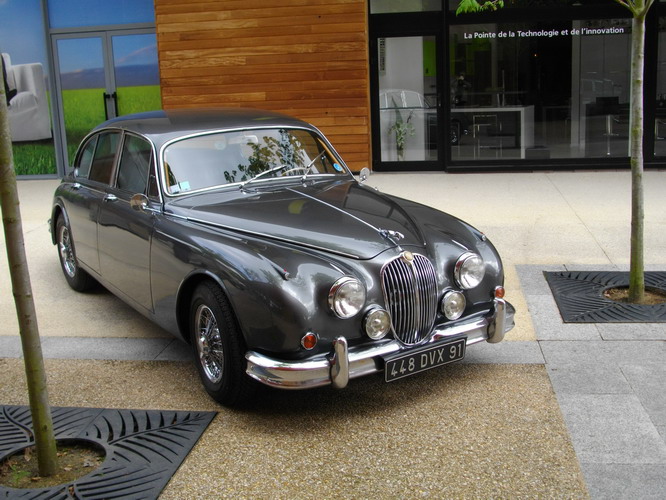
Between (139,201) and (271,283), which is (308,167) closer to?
(139,201)

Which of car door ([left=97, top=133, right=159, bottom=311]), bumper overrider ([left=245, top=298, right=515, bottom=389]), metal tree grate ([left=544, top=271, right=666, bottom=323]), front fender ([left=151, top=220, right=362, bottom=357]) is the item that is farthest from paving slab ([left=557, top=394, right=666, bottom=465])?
car door ([left=97, top=133, right=159, bottom=311])

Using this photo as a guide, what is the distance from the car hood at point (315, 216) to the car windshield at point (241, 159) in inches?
5.6

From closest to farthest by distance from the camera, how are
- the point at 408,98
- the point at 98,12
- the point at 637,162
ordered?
the point at 637,162 < the point at 408,98 < the point at 98,12

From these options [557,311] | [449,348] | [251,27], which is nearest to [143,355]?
[449,348]

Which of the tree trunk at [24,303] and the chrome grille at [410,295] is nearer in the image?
the tree trunk at [24,303]

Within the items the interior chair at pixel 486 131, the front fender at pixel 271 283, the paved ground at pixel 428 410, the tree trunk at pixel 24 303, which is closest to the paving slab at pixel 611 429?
the paved ground at pixel 428 410

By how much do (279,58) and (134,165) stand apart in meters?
7.31

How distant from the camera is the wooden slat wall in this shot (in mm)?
12805

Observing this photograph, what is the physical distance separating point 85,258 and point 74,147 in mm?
8277

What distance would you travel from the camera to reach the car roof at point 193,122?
19.5ft

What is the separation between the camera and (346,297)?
445cm

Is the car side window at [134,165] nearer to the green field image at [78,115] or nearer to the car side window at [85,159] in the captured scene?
the car side window at [85,159]

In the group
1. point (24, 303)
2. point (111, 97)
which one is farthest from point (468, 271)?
point (111, 97)

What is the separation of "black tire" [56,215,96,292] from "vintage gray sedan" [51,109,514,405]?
773 mm
